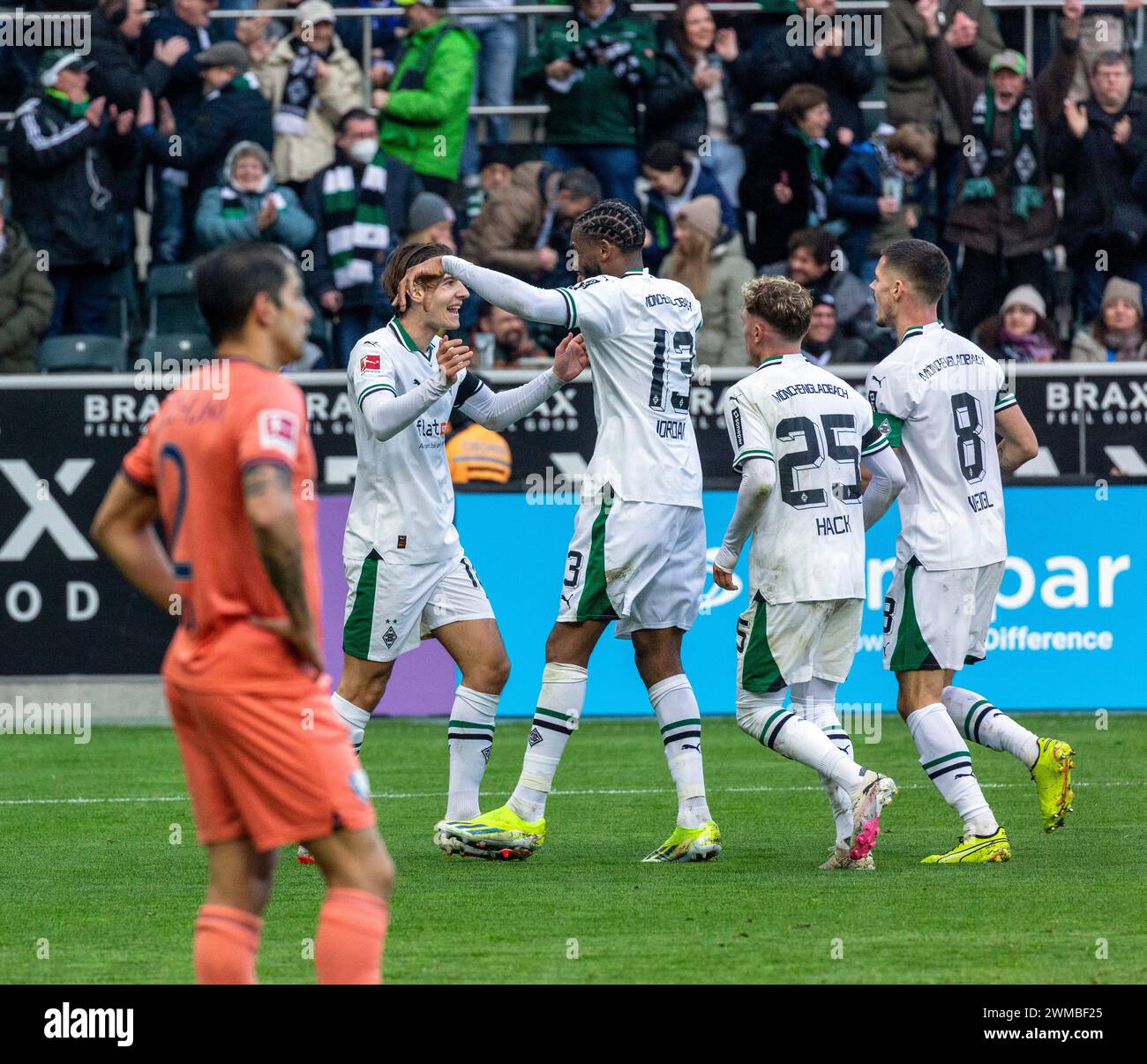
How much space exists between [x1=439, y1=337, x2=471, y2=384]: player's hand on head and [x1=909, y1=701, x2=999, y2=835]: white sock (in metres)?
2.40

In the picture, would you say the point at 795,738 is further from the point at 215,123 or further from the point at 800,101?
the point at 215,123

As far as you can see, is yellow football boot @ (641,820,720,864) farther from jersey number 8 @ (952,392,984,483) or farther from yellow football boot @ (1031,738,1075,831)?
jersey number 8 @ (952,392,984,483)

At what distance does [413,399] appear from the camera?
7.29 meters

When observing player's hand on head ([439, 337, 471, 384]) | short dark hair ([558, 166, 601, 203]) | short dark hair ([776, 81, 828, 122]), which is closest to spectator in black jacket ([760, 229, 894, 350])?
short dark hair ([776, 81, 828, 122])

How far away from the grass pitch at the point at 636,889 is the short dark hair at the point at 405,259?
7.96ft

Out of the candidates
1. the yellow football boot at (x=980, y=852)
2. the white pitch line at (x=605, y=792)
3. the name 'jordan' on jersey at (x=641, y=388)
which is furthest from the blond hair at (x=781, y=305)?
the white pitch line at (x=605, y=792)

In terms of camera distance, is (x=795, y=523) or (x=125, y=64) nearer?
(x=795, y=523)

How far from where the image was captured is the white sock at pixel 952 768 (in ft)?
25.0

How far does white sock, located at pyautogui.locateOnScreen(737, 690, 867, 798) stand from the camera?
23.9ft

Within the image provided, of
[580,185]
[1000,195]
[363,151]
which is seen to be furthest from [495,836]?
[1000,195]

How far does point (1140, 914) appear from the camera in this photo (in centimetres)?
638

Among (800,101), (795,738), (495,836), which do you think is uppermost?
(800,101)

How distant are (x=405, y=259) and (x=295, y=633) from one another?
13.5 ft
